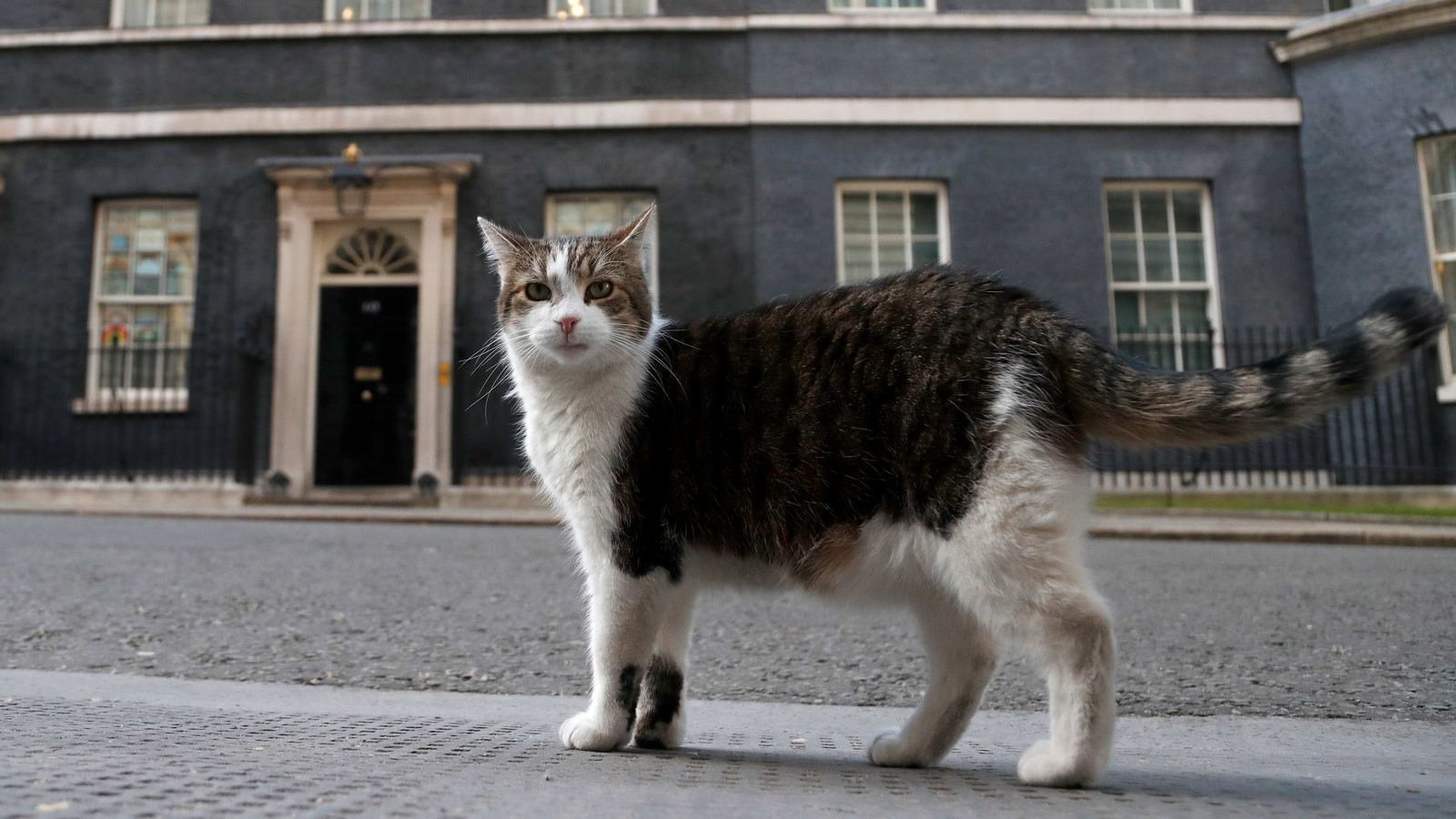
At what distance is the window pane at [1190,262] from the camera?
13438mm

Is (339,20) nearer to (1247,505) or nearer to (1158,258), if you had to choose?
(1158,258)

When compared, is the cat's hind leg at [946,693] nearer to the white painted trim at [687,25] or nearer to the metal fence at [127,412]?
the metal fence at [127,412]

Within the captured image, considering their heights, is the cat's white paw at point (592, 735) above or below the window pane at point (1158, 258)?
below

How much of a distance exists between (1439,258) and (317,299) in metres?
14.4

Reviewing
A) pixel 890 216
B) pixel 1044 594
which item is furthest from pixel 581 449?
pixel 890 216

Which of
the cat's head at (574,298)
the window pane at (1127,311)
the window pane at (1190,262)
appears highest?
the window pane at (1190,262)

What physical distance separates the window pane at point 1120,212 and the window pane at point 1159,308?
95 cm

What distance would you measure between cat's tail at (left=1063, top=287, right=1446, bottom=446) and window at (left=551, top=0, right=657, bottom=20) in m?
13.2

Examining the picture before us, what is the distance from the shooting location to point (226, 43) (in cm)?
1395

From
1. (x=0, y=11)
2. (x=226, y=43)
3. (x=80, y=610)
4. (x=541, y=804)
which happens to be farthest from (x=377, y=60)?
(x=541, y=804)

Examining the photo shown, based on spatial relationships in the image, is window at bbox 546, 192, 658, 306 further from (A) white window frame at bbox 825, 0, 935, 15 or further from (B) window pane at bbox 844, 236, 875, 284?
(A) white window frame at bbox 825, 0, 935, 15

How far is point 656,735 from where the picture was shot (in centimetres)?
246

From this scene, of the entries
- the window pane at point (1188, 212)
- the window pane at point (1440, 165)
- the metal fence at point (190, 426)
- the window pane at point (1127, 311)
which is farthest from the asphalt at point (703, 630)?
the window pane at point (1440, 165)

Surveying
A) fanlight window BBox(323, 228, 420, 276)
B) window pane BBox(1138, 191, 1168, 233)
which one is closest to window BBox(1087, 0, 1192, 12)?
window pane BBox(1138, 191, 1168, 233)
